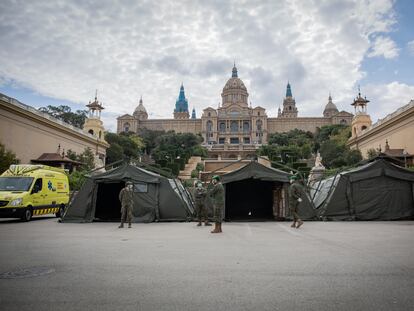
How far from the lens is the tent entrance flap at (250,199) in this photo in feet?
57.0

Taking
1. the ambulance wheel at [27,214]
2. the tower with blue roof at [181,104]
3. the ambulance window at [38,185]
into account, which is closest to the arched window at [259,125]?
the tower with blue roof at [181,104]

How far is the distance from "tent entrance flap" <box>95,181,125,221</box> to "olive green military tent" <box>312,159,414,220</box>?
919 centimetres

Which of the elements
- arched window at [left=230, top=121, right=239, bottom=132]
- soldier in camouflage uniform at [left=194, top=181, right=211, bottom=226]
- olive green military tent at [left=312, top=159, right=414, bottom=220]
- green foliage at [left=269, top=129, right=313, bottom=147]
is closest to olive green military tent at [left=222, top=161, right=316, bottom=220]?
olive green military tent at [left=312, top=159, right=414, bottom=220]

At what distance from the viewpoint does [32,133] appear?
136 ft

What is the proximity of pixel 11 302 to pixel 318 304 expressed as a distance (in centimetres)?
322

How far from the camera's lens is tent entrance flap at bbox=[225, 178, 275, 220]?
57.0 ft

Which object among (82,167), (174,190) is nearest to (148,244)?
(174,190)

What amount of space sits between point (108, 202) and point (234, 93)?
113579 millimetres

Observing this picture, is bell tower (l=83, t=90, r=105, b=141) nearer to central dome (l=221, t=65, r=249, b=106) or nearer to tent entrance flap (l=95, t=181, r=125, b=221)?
tent entrance flap (l=95, t=181, r=125, b=221)

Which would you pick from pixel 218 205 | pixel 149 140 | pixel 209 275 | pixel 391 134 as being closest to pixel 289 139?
pixel 149 140

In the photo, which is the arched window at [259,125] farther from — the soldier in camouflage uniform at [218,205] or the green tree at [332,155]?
the soldier in camouflage uniform at [218,205]

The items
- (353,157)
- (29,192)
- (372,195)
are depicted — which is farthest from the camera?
(353,157)

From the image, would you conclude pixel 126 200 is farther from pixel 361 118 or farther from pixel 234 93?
pixel 234 93

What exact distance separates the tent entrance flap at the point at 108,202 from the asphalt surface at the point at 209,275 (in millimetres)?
7653
